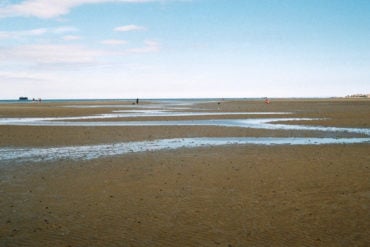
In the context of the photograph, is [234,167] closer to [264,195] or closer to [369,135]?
[264,195]

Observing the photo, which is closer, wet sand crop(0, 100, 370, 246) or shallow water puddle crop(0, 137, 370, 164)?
wet sand crop(0, 100, 370, 246)

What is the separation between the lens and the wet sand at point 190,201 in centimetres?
778

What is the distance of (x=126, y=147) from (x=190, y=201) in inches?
426

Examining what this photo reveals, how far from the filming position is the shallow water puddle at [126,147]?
17328 millimetres

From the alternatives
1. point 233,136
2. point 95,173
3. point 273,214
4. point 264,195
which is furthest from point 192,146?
point 273,214

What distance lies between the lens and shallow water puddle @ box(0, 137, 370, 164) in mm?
17328

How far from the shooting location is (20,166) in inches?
595

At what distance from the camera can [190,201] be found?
33.5 feet

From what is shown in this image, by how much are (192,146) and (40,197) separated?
11137mm

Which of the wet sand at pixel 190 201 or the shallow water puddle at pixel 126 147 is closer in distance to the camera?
the wet sand at pixel 190 201

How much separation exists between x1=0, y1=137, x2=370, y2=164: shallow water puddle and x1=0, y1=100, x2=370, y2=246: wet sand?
5.02ft

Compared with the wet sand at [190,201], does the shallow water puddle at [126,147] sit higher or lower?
higher

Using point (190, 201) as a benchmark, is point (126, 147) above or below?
above

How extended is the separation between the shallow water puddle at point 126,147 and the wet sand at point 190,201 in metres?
1.53
